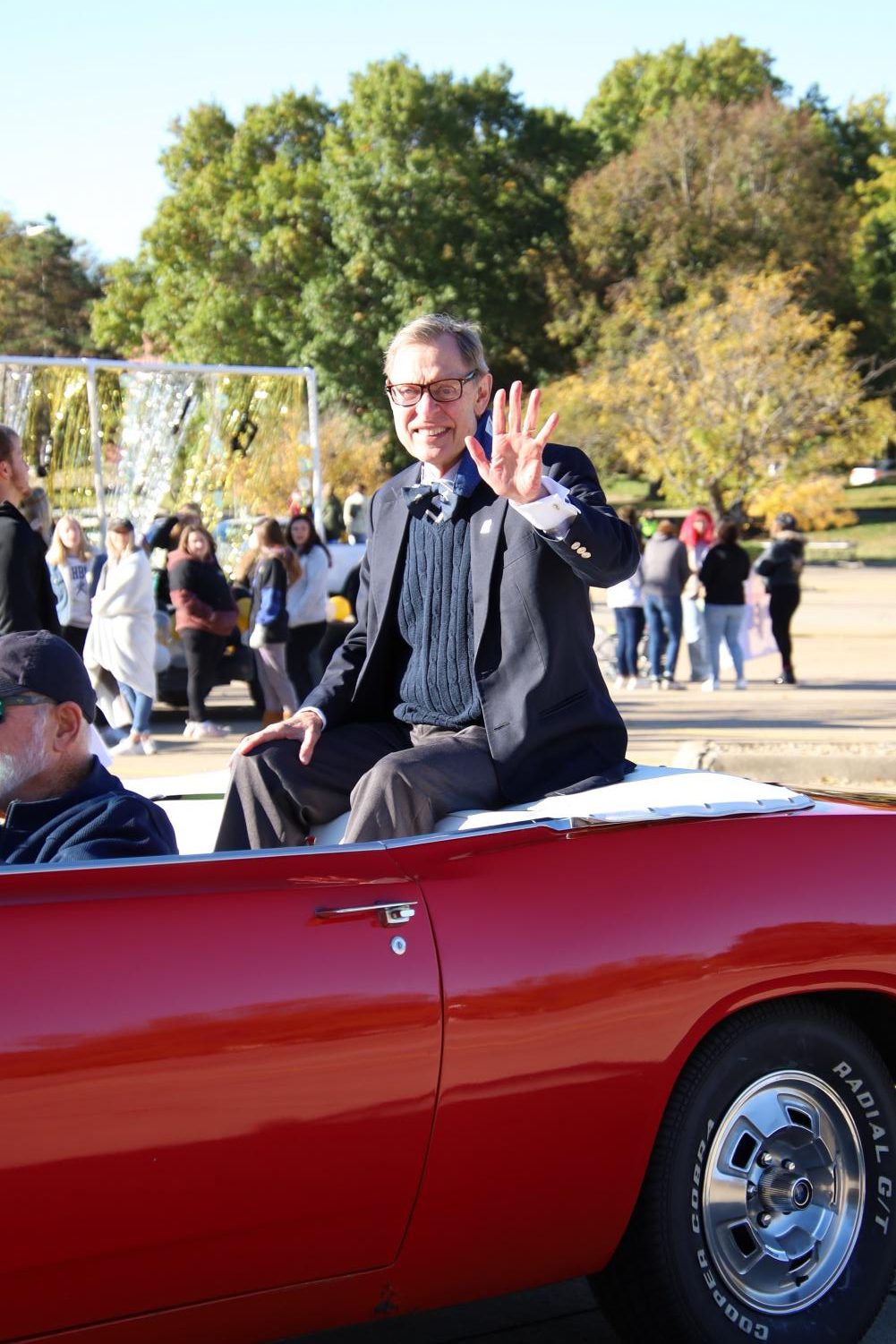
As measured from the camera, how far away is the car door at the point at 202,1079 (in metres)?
2.40

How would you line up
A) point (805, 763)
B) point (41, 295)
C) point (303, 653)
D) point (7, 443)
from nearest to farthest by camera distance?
point (7, 443) < point (805, 763) < point (303, 653) < point (41, 295)

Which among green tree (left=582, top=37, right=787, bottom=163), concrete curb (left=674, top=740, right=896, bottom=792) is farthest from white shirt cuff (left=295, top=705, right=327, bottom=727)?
green tree (left=582, top=37, right=787, bottom=163)

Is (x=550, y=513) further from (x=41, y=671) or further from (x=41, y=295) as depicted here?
(x=41, y=295)

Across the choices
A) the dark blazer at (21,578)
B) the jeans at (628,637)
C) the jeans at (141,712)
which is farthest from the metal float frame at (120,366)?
the dark blazer at (21,578)

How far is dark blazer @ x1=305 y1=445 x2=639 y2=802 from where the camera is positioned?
3809 mm

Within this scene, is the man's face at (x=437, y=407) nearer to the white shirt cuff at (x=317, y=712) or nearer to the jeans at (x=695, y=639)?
the white shirt cuff at (x=317, y=712)

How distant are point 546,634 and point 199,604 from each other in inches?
371

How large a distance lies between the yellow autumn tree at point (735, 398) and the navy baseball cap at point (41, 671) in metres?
41.4

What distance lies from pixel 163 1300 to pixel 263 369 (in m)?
15.1

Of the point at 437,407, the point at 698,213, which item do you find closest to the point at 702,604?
the point at 437,407

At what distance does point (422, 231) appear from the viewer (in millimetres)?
54500

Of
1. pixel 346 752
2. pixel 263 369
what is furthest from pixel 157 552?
pixel 346 752

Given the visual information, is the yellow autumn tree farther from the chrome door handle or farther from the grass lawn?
the chrome door handle

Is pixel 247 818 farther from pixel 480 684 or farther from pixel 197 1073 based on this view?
pixel 197 1073
